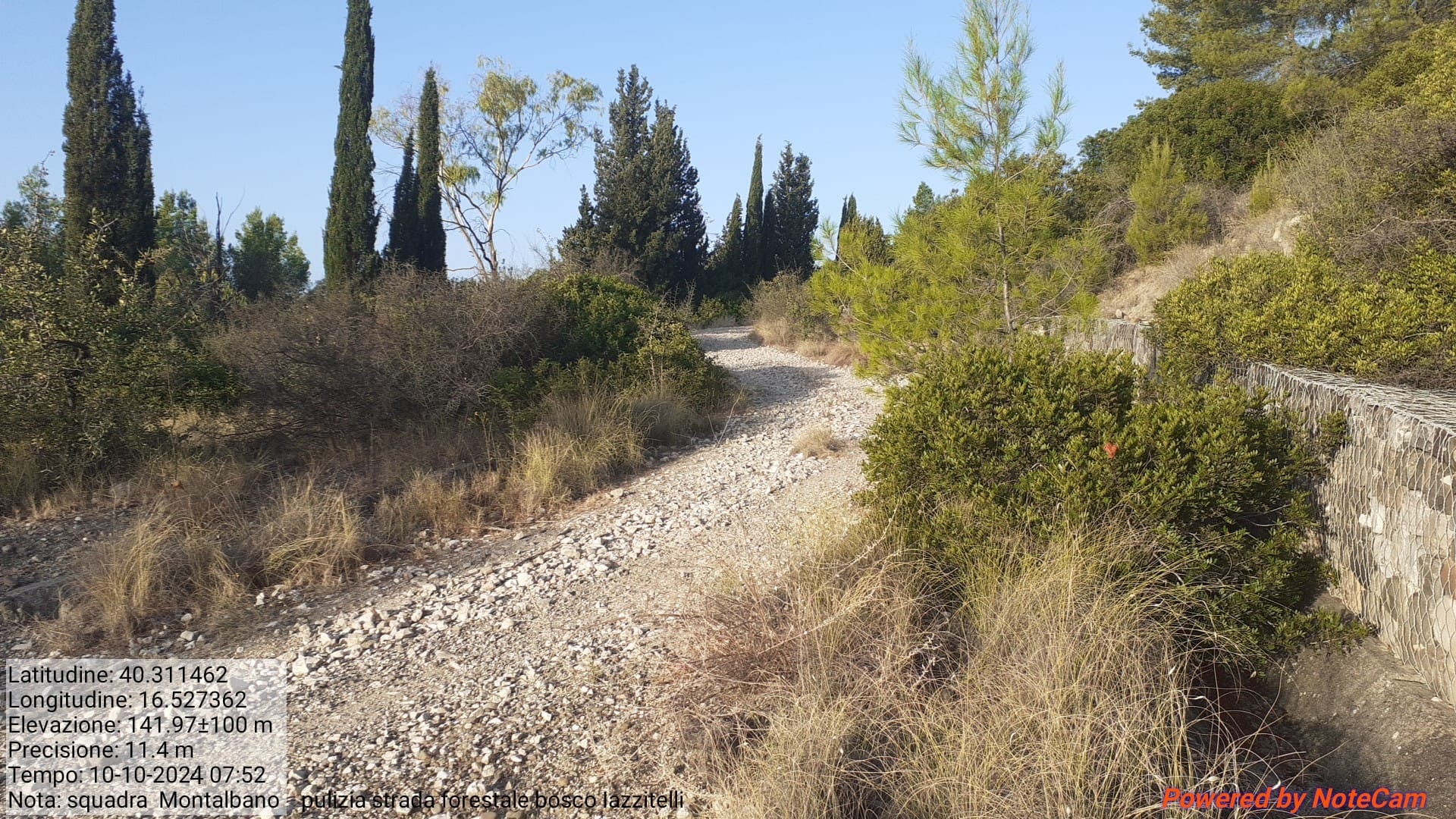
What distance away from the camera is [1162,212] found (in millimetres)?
13812

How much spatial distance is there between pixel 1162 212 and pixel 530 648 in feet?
45.0

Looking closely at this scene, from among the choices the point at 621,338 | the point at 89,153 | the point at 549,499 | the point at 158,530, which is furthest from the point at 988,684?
the point at 89,153

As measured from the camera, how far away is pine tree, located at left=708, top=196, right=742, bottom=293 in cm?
2922

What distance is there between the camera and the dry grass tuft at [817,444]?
7422 millimetres

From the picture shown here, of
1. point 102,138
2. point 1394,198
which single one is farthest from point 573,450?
point 102,138

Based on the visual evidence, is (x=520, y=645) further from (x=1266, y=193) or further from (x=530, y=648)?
(x=1266, y=193)

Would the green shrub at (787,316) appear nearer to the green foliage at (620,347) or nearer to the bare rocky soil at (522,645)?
the green foliage at (620,347)

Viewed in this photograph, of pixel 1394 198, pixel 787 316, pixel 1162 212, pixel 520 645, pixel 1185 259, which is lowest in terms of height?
pixel 520 645

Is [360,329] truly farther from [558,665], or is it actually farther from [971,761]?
[971,761]

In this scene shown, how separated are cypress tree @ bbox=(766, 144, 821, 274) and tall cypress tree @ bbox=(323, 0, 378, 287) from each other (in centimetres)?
1608

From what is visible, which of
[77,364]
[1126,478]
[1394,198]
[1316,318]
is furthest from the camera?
[1394,198]

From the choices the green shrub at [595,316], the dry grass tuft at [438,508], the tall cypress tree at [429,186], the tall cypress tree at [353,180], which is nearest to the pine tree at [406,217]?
the tall cypress tree at [429,186]

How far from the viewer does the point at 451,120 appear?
26688 mm

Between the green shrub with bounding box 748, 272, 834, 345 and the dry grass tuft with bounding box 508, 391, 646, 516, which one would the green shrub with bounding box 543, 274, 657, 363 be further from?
the green shrub with bounding box 748, 272, 834, 345
